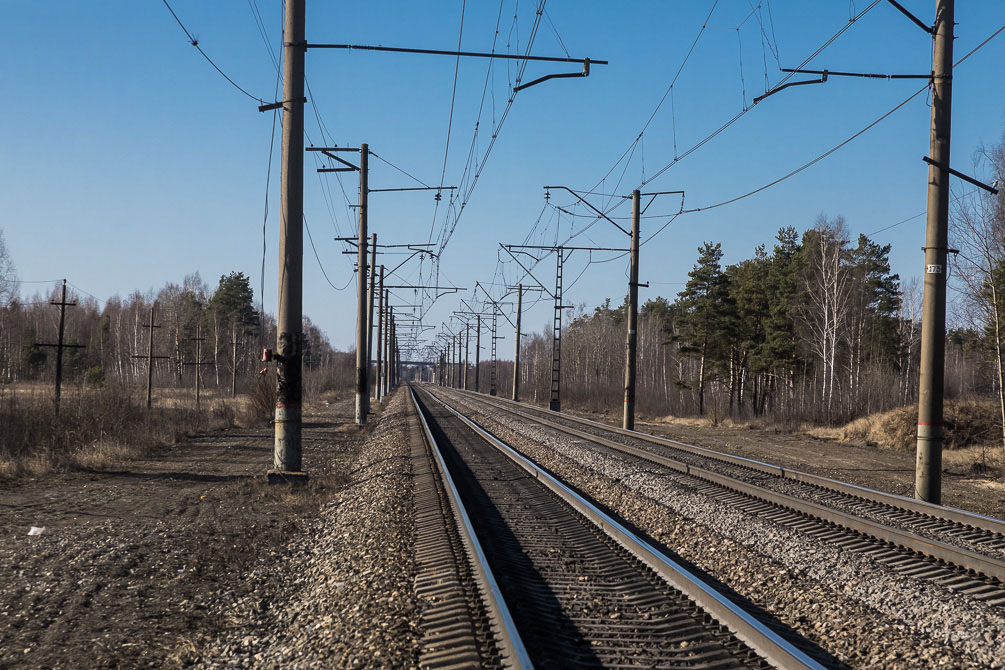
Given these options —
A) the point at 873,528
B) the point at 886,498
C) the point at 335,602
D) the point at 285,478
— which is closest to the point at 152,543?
the point at 335,602

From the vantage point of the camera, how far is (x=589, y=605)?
6.46 meters

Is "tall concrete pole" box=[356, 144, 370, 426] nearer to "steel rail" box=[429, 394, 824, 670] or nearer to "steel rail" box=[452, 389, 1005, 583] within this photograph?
"steel rail" box=[452, 389, 1005, 583]

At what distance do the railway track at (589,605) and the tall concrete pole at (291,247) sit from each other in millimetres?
4223

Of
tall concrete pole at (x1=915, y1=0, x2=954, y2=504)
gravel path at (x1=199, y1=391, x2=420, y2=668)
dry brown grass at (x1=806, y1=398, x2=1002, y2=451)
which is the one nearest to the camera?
gravel path at (x1=199, y1=391, x2=420, y2=668)

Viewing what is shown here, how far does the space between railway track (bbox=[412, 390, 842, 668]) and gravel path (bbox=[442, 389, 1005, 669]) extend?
42 centimetres

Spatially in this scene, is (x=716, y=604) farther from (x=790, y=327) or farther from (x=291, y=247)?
(x=790, y=327)

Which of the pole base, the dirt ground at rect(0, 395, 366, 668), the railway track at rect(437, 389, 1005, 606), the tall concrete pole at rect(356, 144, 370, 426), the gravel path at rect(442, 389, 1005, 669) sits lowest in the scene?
the dirt ground at rect(0, 395, 366, 668)

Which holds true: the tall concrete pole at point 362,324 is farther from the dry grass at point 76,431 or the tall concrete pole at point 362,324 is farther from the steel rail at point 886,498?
the steel rail at point 886,498

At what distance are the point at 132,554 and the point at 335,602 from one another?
3138mm

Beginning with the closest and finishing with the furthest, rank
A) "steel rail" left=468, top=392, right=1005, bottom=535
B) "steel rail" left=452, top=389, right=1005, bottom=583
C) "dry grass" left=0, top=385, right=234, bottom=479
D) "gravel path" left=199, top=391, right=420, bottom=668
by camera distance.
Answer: "gravel path" left=199, top=391, right=420, bottom=668 < "steel rail" left=452, top=389, right=1005, bottom=583 < "steel rail" left=468, top=392, right=1005, bottom=535 < "dry grass" left=0, top=385, right=234, bottom=479

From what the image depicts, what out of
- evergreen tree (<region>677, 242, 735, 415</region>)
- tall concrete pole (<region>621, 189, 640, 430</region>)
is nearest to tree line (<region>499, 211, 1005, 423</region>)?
evergreen tree (<region>677, 242, 735, 415</region>)

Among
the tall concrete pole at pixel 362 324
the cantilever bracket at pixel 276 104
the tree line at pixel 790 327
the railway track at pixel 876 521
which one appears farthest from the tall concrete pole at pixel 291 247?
the tree line at pixel 790 327

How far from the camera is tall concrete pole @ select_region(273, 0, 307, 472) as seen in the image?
14.0 m

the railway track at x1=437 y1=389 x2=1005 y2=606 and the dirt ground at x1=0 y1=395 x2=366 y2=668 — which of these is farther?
the railway track at x1=437 y1=389 x2=1005 y2=606
